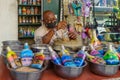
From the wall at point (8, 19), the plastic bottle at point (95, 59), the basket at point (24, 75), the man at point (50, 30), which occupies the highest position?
the wall at point (8, 19)

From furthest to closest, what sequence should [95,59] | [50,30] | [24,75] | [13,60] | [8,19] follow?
[8,19]
[50,30]
[95,59]
[13,60]
[24,75]

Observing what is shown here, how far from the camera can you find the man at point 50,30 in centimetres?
231

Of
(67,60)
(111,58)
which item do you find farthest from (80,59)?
(111,58)

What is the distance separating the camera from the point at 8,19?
4762mm

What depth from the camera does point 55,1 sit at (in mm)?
5430

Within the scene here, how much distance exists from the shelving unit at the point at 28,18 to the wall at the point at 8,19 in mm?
807

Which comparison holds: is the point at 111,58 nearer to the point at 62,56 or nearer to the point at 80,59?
the point at 80,59

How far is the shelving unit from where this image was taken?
5660 mm

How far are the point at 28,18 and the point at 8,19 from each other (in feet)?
3.56

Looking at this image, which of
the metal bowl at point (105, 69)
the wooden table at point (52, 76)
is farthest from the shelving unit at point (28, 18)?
the metal bowl at point (105, 69)

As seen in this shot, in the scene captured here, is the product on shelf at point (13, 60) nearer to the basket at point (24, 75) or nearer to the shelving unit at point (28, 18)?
the basket at point (24, 75)

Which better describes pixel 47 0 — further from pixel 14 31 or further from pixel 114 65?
pixel 114 65

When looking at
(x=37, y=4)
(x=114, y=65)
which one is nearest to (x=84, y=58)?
(x=114, y=65)

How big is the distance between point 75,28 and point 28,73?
1.26 meters
